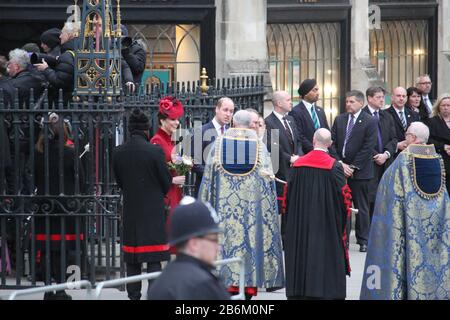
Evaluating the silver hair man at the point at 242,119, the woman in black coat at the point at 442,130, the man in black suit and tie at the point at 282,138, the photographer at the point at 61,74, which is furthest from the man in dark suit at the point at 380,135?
the silver hair man at the point at 242,119

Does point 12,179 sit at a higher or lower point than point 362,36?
lower

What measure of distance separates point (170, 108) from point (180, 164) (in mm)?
513

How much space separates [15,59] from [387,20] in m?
10.6

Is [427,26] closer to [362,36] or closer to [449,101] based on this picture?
[362,36]

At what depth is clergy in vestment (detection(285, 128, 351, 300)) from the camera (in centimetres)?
1243

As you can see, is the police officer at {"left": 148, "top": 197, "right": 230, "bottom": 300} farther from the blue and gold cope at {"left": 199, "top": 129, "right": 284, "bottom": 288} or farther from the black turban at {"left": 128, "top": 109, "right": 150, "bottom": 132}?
the blue and gold cope at {"left": 199, "top": 129, "right": 284, "bottom": 288}

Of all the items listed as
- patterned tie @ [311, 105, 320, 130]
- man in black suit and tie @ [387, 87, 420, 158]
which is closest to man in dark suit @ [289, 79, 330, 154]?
patterned tie @ [311, 105, 320, 130]

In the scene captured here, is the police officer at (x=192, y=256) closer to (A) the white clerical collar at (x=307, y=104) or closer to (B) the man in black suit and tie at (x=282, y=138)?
(B) the man in black suit and tie at (x=282, y=138)

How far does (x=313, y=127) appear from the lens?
1661cm

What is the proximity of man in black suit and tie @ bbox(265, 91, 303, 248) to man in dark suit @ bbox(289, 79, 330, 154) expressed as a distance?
1.93 feet

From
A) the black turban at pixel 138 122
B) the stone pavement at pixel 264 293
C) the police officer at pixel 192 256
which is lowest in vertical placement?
the stone pavement at pixel 264 293

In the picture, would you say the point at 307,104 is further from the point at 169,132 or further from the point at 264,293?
the point at 169,132

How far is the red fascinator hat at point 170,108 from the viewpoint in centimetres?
1284

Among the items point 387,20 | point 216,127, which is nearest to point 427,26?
point 387,20
